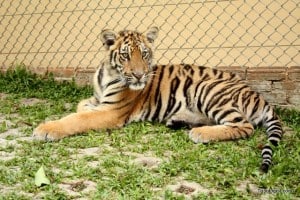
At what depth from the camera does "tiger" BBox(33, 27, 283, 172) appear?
4297mm

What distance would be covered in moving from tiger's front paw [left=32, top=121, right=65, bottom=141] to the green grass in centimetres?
6

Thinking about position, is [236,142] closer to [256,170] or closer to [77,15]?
[256,170]

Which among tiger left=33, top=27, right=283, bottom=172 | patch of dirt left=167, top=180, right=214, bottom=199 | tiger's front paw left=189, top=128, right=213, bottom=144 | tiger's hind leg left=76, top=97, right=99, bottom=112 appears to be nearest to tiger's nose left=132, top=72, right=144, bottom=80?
tiger left=33, top=27, right=283, bottom=172

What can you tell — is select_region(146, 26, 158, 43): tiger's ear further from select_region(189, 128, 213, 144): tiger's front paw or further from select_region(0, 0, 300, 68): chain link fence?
select_region(189, 128, 213, 144): tiger's front paw

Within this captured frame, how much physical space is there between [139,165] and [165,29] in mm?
2509

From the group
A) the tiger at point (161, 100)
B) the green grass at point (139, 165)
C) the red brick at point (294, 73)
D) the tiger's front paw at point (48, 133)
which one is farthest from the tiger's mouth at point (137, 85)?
the red brick at point (294, 73)

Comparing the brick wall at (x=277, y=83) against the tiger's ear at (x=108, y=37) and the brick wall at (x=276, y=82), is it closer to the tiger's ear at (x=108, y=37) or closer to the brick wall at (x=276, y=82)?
the brick wall at (x=276, y=82)

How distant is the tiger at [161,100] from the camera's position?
4297 millimetres

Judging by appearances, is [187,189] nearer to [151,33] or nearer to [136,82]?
[136,82]

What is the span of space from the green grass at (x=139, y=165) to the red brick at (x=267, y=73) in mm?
449

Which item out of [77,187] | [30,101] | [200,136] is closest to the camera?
[77,187]

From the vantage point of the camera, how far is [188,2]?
5590 millimetres

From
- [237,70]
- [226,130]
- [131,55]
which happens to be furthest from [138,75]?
[237,70]

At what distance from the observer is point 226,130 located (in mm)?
4230
